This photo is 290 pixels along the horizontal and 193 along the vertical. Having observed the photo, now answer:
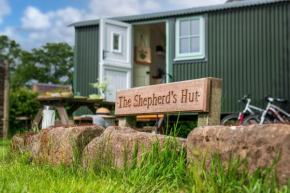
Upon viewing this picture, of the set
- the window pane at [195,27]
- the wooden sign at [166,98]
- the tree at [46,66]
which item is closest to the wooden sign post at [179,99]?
the wooden sign at [166,98]

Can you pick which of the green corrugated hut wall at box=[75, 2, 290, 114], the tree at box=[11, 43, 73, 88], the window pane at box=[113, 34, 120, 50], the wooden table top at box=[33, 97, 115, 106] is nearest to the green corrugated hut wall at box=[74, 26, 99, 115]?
the window pane at box=[113, 34, 120, 50]

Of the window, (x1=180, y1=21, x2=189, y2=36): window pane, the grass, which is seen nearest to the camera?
the grass

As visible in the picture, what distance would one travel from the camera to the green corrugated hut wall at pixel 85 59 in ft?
A: 35.8

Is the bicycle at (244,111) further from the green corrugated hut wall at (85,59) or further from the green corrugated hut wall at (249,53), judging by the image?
the green corrugated hut wall at (85,59)

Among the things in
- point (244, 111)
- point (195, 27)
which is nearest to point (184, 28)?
point (195, 27)

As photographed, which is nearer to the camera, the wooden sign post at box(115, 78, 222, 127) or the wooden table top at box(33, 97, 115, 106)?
the wooden sign post at box(115, 78, 222, 127)

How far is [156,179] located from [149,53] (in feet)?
30.6

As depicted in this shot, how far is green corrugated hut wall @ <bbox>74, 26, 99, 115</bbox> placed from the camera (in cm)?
1092

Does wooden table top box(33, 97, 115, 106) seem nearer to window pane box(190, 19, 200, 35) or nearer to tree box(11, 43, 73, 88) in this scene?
window pane box(190, 19, 200, 35)

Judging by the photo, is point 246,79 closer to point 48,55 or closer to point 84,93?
point 84,93

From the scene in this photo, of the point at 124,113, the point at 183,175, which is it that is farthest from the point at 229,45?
the point at 183,175

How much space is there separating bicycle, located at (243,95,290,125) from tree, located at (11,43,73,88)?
34.5 m

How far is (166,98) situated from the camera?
3.82 metres

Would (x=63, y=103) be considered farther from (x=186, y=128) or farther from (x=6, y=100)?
(x=186, y=128)
